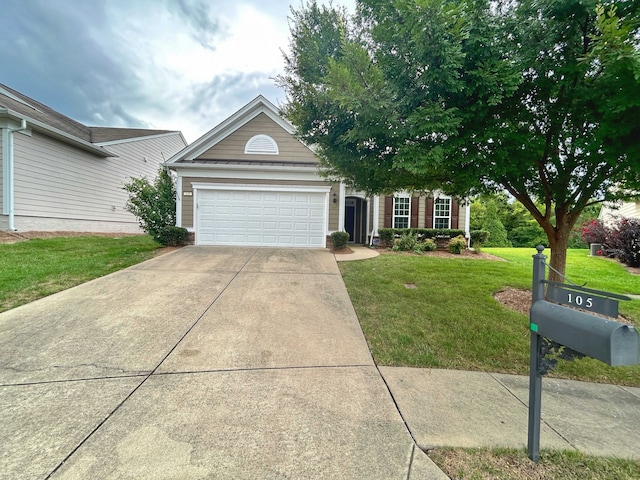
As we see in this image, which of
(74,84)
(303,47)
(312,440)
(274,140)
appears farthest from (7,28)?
(312,440)

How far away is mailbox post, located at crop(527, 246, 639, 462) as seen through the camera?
1.54 metres

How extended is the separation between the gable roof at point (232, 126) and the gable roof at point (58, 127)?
15.1 feet

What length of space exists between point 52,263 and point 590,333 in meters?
9.70

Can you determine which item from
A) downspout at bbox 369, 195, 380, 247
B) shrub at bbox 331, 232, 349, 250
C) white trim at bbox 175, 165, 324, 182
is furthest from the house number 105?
downspout at bbox 369, 195, 380, 247

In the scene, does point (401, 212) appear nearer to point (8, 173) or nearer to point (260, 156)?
point (260, 156)

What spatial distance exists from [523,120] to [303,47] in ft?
10.9

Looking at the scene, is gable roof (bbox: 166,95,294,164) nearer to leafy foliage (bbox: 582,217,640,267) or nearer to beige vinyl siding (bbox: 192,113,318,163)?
beige vinyl siding (bbox: 192,113,318,163)

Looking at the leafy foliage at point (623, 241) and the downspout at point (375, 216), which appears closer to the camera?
the leafy foliage at point (623, 241)

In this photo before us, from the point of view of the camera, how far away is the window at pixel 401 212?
45.4 feet

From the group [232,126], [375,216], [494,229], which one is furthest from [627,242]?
[494,229]

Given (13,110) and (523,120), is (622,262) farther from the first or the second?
(13,110)

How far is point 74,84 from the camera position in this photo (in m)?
17.3

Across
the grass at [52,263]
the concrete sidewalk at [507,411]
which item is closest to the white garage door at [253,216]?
the grass at [52,263]

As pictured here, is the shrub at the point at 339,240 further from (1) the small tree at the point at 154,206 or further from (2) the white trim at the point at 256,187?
(1) the small tree at the point at 154,206
